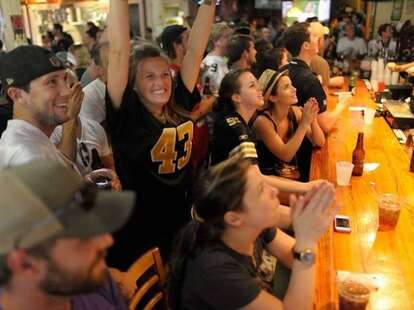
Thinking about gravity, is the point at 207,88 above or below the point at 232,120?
below

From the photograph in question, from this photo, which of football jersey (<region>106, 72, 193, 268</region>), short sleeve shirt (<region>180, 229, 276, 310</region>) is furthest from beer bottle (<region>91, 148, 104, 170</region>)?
short sleeve shirt (<region>180, 229, 276, 310</region>)

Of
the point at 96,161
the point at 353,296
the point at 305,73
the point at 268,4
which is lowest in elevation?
the point at 353,296

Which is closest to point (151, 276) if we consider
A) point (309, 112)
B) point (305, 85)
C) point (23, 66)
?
point (23, 66)

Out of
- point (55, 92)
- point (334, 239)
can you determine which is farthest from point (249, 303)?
point (55, 92)

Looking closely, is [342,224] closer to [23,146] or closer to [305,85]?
[23,146]

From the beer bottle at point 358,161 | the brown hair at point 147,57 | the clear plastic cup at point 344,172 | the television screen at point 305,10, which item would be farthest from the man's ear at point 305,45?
the television screen at point 305,10

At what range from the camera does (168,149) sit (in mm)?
2201

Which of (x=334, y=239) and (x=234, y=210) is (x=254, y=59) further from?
(x=234, y=210)

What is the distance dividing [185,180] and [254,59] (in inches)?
103

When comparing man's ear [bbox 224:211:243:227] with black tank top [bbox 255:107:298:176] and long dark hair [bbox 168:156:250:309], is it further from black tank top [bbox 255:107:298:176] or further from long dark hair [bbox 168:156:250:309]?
black tank top [bbox 255:107:298:176]

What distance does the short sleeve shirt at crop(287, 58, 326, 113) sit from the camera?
346cm

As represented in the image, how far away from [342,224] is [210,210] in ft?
2.78

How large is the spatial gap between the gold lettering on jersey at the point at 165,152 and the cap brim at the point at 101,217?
1.06 metres

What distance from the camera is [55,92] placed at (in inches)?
74.7
